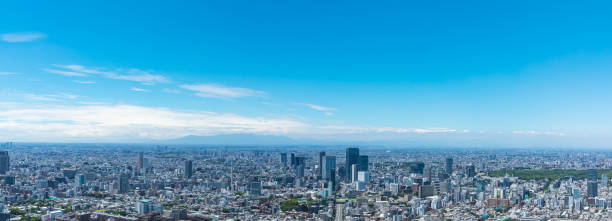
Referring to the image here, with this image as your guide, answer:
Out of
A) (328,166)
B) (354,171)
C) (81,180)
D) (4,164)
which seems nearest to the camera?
(81,180)

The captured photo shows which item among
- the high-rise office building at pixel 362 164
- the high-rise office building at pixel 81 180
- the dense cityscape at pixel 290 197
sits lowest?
the dense cityscape at pixel 290 197

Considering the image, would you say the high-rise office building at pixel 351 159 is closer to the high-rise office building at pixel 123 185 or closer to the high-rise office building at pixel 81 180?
the high-rise office building at pixel 123 185

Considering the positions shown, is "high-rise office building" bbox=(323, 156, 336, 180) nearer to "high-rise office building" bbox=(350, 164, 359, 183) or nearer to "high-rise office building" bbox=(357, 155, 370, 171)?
"high-rise office building" bbox=(350, 164, 359, 183)

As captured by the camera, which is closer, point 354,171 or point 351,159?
point 354,171

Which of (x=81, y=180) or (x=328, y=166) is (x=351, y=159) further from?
(x=81, y=180)

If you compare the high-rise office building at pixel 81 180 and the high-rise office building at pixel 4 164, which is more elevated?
the high-rise office building at pixel 4 164

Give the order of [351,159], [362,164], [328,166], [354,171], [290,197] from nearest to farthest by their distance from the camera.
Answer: [290,197] < [354,171] < [328,166] < [362,164] < [351,159]

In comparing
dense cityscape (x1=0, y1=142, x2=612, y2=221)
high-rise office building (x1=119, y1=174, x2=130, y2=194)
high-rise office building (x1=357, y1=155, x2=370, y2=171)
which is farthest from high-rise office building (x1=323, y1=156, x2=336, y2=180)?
high-rise office building (x1=119, y1=174, x2=130, y2=194)

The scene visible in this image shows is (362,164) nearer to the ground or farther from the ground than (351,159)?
nearer to the ground

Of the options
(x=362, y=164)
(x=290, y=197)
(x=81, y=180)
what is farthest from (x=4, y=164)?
(x=362, y=164)

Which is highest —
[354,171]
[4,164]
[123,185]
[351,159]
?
[351,159]

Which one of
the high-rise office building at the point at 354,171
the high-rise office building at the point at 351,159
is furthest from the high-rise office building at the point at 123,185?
the high-rise office building at the point at 351,159

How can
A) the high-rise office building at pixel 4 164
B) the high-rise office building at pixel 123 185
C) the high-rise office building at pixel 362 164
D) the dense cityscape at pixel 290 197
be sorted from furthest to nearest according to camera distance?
the high-rise office building at pixel 362 164
the high-rise office building at pixel 4 164
the high-rise office building at pixel 123 185
the dense cityscape at pixel 290 197

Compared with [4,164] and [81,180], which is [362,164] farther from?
[4,164]
